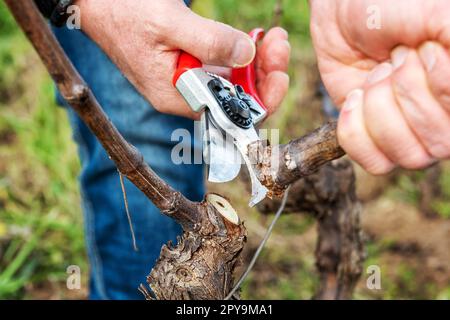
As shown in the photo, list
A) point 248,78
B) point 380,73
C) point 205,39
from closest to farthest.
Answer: point 380,73 < point 205,39 < point 248,78

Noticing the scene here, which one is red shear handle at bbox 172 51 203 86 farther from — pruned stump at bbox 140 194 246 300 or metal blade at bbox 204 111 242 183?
pruned stump at bbox 140 194 246 300

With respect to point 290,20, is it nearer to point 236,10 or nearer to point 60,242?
point 236,10

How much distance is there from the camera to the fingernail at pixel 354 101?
117 cm

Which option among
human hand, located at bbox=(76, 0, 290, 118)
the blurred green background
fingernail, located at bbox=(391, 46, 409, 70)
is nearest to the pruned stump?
human hand, located at bbox=(76, 0, 290, 118)

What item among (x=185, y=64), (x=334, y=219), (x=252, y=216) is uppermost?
(x=185, y=64)

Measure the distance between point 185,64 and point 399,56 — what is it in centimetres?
47

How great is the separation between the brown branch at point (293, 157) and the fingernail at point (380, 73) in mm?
115

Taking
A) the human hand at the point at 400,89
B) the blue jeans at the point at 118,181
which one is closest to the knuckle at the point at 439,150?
the human hand at the point at 400,89

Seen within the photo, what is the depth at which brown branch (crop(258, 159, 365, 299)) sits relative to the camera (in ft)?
6.39

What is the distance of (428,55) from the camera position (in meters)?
1.08

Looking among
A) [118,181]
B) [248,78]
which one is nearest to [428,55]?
[248,78]

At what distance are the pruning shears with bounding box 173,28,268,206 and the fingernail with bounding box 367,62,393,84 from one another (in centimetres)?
29

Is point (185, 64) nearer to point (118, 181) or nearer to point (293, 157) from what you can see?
point (293, 157)
